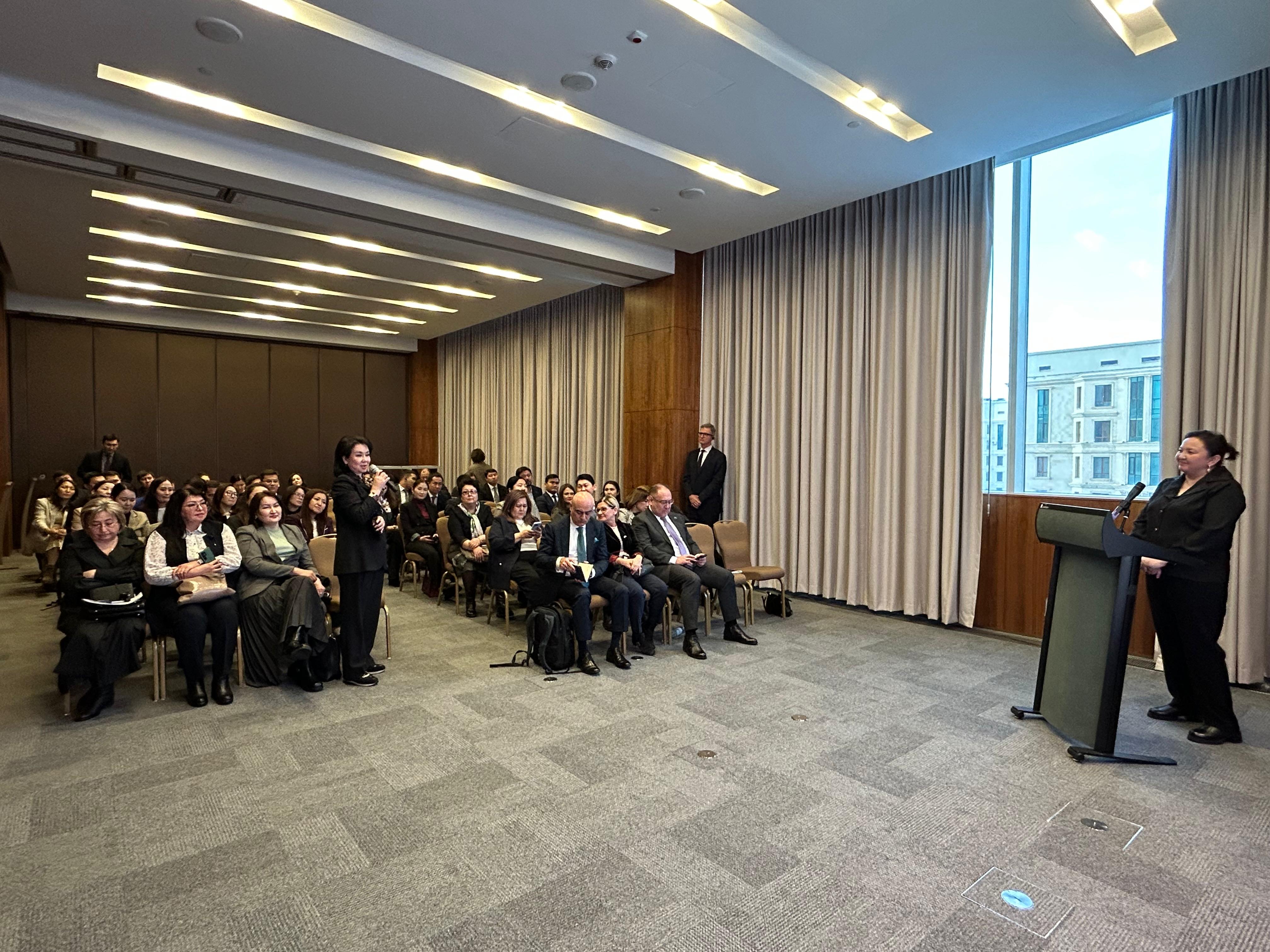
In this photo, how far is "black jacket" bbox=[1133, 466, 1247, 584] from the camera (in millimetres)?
3619

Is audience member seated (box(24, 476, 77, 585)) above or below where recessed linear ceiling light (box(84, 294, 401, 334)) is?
below

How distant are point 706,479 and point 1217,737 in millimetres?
5056

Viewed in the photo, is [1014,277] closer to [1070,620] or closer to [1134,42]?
[1134,42]

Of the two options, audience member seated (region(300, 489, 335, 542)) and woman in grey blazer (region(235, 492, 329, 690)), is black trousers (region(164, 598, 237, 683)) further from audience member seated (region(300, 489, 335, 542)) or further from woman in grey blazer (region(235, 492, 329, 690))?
audience member seated (region(300, 489, 335, 542))

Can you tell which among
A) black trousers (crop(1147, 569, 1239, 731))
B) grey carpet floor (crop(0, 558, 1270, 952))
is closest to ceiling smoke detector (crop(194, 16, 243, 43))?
grey carpet floor (crop(0, 558, 1270, 952))

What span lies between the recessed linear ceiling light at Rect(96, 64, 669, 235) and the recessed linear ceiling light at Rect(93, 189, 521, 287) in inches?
81.5

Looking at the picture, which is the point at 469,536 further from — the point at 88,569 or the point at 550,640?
the point at 88,569

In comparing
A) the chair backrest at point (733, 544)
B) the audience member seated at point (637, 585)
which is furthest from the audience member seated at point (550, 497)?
the audience member seated at point (637, 585)

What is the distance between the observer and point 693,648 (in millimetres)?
5449

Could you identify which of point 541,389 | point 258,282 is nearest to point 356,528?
point 258,282

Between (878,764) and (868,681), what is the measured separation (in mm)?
1369

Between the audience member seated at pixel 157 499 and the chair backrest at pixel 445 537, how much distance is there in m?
2.52

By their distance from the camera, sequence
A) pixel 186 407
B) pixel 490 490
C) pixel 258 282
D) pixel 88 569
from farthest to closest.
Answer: pixel 186 407 < pixel 258 282 < pixel 490 490 < pixel 88 569

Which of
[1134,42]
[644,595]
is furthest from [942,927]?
[1134,42]
